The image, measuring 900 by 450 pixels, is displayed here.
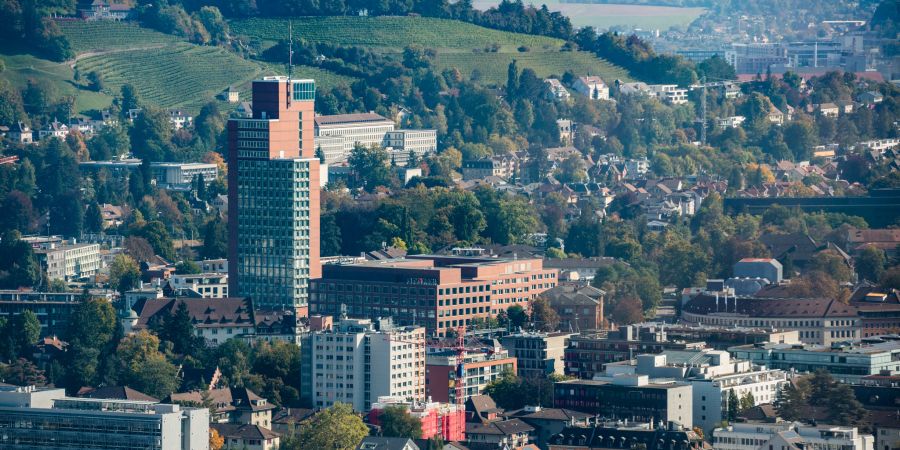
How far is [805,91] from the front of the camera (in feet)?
563

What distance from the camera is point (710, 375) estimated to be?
80.5 m

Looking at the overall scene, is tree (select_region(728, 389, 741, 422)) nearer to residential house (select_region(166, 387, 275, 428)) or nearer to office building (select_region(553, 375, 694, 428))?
office building (select_region(553, 375, 694, 428))

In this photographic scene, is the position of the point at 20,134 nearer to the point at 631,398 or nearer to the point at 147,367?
the point at 147,367

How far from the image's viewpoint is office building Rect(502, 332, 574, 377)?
8706cm

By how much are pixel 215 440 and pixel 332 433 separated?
3059mm

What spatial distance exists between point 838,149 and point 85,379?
77849mm

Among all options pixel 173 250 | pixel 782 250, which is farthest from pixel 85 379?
pixel 782 250

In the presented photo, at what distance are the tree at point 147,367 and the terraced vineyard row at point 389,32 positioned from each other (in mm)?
73862

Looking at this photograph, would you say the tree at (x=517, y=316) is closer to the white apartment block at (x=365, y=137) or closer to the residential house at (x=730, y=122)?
the white apartment block at (x=365, y=137)

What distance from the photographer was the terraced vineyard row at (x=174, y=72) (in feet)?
486

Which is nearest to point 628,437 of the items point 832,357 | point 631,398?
point 631,398

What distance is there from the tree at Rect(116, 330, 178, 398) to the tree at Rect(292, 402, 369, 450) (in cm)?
812

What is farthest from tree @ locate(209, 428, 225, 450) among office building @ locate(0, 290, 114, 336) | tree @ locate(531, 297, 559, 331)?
tree @ locate(531, 297, 559, 331)

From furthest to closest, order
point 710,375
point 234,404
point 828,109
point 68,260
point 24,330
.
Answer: point 828,109
point 68,260
point 24,330
point 710,375
point 234,404
